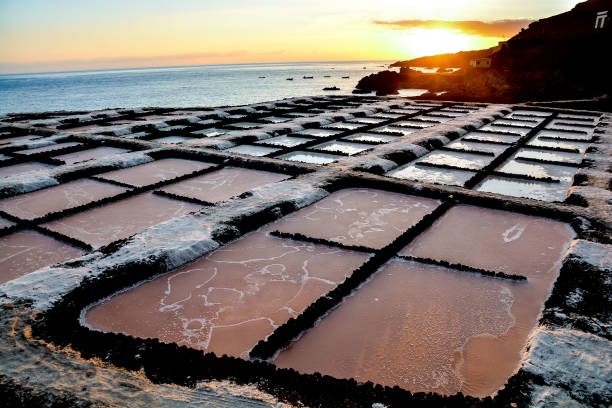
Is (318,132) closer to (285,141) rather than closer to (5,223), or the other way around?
(285,141)

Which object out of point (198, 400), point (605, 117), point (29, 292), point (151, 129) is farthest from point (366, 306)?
point (605, 117)

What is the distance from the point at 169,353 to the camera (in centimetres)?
212

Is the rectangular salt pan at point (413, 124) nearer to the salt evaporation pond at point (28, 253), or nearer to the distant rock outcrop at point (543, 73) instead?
the salt evaporation pond at point (28, 253)

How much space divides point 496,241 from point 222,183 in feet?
12.1

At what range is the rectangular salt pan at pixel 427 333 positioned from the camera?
225cm

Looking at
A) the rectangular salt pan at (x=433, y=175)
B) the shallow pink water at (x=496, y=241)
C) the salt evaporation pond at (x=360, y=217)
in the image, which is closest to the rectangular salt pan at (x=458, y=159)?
the rectangular salt pan at (x=433, y=175)

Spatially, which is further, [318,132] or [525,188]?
[318,132]

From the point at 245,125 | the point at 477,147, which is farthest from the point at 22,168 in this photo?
the point at 477,147

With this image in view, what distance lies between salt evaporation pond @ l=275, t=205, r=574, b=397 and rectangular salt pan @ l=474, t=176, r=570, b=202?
1.30 m

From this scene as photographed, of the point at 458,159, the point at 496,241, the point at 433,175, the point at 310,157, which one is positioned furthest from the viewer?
the point at 310,157

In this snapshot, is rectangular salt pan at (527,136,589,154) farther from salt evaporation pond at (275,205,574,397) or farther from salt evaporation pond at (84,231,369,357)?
salt evaporation pond at (84,231,369,357)

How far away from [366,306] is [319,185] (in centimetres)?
248

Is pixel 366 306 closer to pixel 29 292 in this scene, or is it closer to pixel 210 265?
pixel 210 265

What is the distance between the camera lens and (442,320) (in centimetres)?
273
